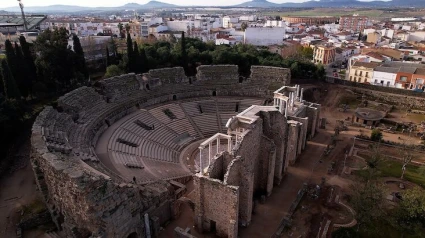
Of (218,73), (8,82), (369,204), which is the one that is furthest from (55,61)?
(369,204)

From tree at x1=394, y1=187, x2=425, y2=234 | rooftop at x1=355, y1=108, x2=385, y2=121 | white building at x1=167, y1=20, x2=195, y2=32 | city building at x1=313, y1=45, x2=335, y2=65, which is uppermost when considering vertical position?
white building at x1=167, y1=20, x2=195, y2=32

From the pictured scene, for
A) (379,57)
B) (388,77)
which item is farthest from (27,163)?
(379,57)

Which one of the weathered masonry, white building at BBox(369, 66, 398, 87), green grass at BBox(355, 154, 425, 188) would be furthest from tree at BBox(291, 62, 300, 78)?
green grass at BBox(355, 154, 425, 188)

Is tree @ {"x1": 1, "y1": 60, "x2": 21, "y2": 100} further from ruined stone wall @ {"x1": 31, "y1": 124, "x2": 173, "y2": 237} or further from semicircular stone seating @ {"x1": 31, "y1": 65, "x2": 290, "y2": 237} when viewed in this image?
ruined stone wall @ {"x1": 31, "y1": 124, "x2": 173, "y2": 237}

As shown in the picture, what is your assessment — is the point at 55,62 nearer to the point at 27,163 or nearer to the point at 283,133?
the point at 27,163

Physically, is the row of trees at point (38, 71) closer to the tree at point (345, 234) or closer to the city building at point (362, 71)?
the tree at point (345, 234)

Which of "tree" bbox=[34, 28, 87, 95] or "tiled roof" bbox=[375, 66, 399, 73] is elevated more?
"tree" bbox=[34, 28, 87, 95]

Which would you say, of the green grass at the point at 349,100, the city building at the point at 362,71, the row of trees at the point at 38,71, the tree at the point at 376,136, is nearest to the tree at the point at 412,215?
the tree at the point at 376,136
